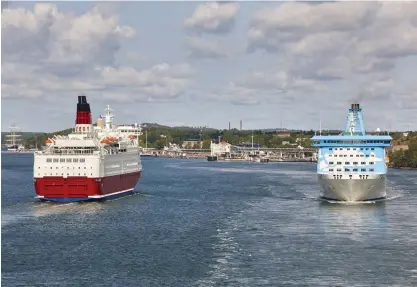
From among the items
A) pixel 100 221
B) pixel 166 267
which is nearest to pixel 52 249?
pixel 166 267

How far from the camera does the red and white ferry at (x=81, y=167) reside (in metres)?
78.7

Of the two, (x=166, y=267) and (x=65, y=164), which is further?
(x=65, y=164)

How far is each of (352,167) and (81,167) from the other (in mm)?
28635

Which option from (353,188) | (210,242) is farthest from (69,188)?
(353,188)

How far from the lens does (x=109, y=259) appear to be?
1859 inches

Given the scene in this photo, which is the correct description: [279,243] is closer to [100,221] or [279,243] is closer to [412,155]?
[100,221]

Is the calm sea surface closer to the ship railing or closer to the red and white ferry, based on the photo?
the red and white ferry

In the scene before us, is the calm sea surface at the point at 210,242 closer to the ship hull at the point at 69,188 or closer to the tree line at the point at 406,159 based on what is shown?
the ship hull at the point at 69,188

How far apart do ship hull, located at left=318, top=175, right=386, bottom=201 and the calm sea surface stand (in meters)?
1.47

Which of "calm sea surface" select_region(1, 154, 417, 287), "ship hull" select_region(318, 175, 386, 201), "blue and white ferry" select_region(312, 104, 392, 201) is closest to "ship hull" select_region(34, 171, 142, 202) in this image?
"calm sea surface" select_region(1, 154, 417, 287)

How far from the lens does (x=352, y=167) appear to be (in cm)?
7644

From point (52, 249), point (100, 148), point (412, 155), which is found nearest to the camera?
point (52, 249)

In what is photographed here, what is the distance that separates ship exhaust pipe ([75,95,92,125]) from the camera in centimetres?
8900

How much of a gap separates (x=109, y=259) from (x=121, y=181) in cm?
4202
